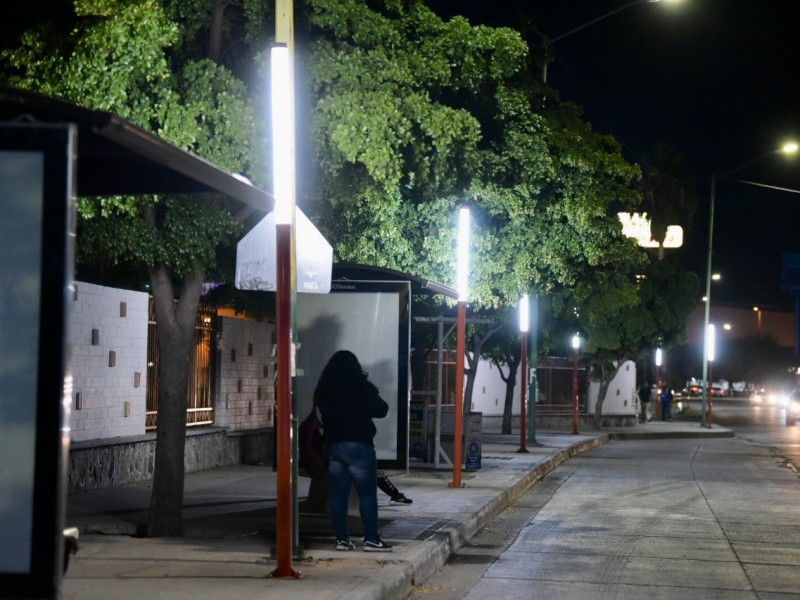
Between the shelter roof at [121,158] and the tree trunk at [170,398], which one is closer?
the shelter roof at [121,158]

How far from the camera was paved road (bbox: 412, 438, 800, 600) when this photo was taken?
11289 millimetres

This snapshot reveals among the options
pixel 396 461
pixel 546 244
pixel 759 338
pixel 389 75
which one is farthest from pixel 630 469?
pixel 759 338

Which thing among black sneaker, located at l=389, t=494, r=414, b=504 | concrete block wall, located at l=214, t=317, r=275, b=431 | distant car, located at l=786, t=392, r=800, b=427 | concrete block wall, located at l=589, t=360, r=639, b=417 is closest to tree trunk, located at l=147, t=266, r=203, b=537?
black sneaker, located at l=389, t=494, r=414, b=504

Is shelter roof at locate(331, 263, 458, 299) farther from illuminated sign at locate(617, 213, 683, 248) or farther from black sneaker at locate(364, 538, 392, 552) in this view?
illuminated sign at locate(617, 213, 683, 248)

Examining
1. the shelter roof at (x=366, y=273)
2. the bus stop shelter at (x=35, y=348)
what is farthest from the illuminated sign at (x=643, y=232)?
the bus stop shelter at (x=35, y=348)

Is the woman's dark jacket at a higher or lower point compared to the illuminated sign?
lower

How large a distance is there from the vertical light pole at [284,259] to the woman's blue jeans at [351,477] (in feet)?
4.62

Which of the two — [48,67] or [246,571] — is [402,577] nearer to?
[246,571]

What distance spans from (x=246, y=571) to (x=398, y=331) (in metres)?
5.28

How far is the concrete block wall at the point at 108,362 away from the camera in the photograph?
17609 mm

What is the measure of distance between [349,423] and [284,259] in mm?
1935

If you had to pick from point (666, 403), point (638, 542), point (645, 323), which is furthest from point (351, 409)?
point (666, 403)

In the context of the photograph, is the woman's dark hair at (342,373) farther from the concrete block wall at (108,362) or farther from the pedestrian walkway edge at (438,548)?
the concrete block wall at (108,362)

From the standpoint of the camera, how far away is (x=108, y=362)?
18.5 m
